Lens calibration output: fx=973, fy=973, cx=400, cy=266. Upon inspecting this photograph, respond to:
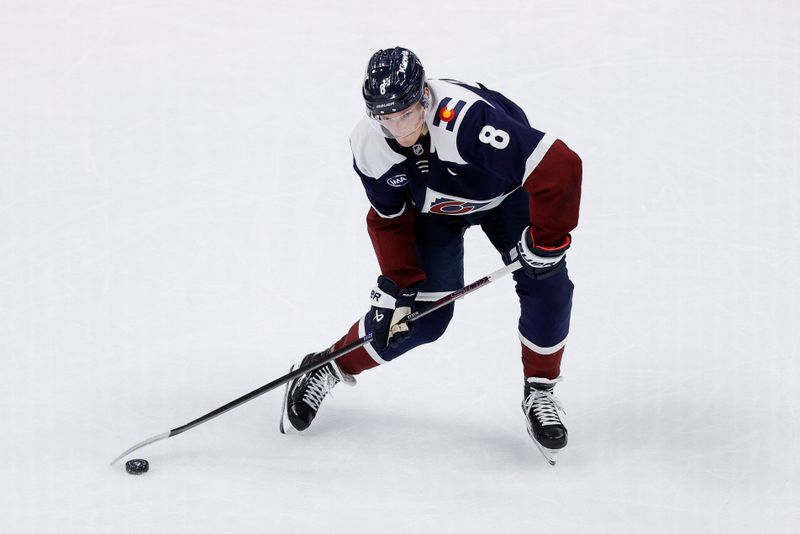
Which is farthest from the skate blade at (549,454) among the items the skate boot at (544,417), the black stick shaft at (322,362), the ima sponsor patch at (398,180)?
the ima sponsor patch at (398,180)

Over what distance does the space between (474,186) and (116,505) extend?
49.3 inches

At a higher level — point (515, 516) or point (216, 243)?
point (216, 243)

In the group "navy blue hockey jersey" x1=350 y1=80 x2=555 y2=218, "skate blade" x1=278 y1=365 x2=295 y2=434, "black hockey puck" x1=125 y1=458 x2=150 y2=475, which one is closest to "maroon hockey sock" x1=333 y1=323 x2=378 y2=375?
"skate blade" x1=278 y1=365 x2=295 y2=434

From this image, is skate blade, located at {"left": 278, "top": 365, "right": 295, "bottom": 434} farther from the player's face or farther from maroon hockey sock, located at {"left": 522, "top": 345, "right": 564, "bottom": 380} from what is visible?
the player's face

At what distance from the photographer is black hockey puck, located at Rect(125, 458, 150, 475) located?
2660 mm

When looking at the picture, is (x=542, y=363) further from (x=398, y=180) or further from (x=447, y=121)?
(x=447, y=121)

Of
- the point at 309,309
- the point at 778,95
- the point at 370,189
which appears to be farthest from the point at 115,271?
the point at 778,95

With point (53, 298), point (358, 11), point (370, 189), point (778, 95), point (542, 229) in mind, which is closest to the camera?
point (542, 229)

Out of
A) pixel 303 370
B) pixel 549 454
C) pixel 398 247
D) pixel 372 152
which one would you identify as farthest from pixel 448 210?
pixel 549 454

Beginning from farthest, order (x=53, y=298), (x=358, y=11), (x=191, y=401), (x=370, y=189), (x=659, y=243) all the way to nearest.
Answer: (x=358, y=11), (x=659, y=243), (x=53, y=298), (x=191, y=401), (x=370, y=189)

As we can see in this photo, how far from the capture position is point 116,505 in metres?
2.53

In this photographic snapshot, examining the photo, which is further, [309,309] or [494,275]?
[309,309]

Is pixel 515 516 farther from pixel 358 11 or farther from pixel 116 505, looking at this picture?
pixel 358 11

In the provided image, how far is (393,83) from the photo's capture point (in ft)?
7.72
